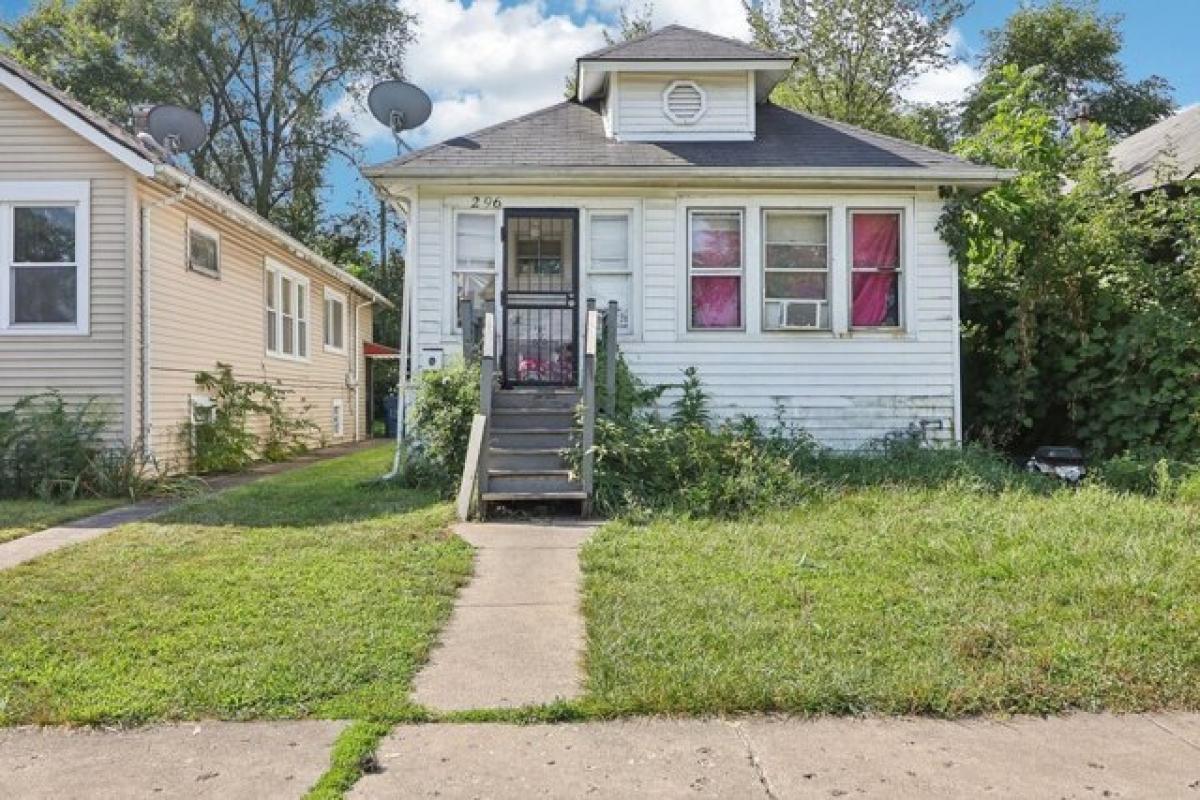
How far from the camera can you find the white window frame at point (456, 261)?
410 inches

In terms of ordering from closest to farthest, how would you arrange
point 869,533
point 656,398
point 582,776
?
point 582,776
point 869,533
point 656,398

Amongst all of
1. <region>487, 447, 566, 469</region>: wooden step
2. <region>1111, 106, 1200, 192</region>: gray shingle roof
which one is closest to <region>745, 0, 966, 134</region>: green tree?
<region>1111, 106, 1200, 192</region>: gray shingle roof

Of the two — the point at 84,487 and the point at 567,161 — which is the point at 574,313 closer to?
the point at 567,161

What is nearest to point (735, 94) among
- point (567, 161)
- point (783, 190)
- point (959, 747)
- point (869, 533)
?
point (783, 190)

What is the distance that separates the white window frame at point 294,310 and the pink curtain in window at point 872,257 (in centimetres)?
993

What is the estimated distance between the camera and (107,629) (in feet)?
14.4

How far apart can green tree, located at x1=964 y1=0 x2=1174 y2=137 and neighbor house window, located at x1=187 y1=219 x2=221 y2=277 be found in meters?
27.0

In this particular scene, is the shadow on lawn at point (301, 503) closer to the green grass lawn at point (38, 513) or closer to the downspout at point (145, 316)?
the green grass lawn at point (38, 513)

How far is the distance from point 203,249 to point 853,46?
56.7ft

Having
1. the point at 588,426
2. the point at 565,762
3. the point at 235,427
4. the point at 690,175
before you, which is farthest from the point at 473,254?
the point at 565,762

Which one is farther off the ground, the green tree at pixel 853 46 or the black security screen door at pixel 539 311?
the green tree at pixel 853 46

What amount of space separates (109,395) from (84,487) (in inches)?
46.3

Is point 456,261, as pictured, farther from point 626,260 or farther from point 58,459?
point 58,459

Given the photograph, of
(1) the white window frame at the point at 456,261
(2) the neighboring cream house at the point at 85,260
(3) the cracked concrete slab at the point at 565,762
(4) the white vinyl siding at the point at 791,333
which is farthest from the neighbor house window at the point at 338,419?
(3) the cracked concrete slab at the point at 565,762
